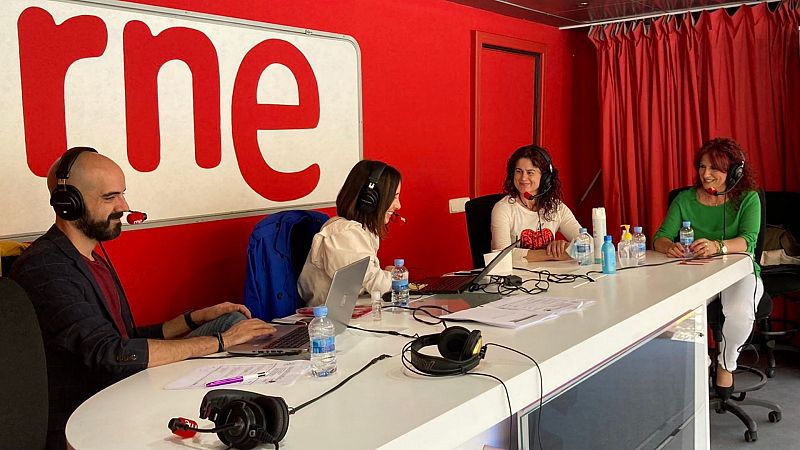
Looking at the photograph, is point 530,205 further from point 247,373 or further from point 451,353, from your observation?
point 247,373

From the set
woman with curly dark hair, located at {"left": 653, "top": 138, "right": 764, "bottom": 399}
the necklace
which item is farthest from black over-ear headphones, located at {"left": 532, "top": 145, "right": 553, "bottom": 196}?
the necklace

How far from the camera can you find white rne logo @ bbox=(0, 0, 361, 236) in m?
2.71

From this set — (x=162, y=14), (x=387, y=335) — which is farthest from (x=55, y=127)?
(x=387, y=335)

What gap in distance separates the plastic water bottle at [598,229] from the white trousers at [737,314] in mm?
642

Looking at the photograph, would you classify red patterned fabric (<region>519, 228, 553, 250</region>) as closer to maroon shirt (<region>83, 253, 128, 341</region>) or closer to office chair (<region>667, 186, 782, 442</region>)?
office chair (<region>667, 186, 782, 442</region>)

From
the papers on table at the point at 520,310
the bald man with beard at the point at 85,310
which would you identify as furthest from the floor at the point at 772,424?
the bald man with beard at the point at 85,310

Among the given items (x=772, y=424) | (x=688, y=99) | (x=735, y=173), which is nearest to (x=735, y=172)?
(x=735, y=173)

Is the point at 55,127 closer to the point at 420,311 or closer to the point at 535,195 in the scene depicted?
the point at 420,311

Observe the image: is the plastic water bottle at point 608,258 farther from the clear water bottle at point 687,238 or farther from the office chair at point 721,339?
the office chair at point 721,339

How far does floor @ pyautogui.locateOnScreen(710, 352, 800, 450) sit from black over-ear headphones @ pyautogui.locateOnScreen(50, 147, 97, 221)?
9.21 feet

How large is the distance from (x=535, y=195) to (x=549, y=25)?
2.03 m

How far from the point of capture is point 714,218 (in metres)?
3.82

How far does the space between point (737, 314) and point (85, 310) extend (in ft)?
9.32

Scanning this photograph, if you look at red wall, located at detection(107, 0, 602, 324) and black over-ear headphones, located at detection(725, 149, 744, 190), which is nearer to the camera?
red wall, located at detection(107, 0, 602, 324)
